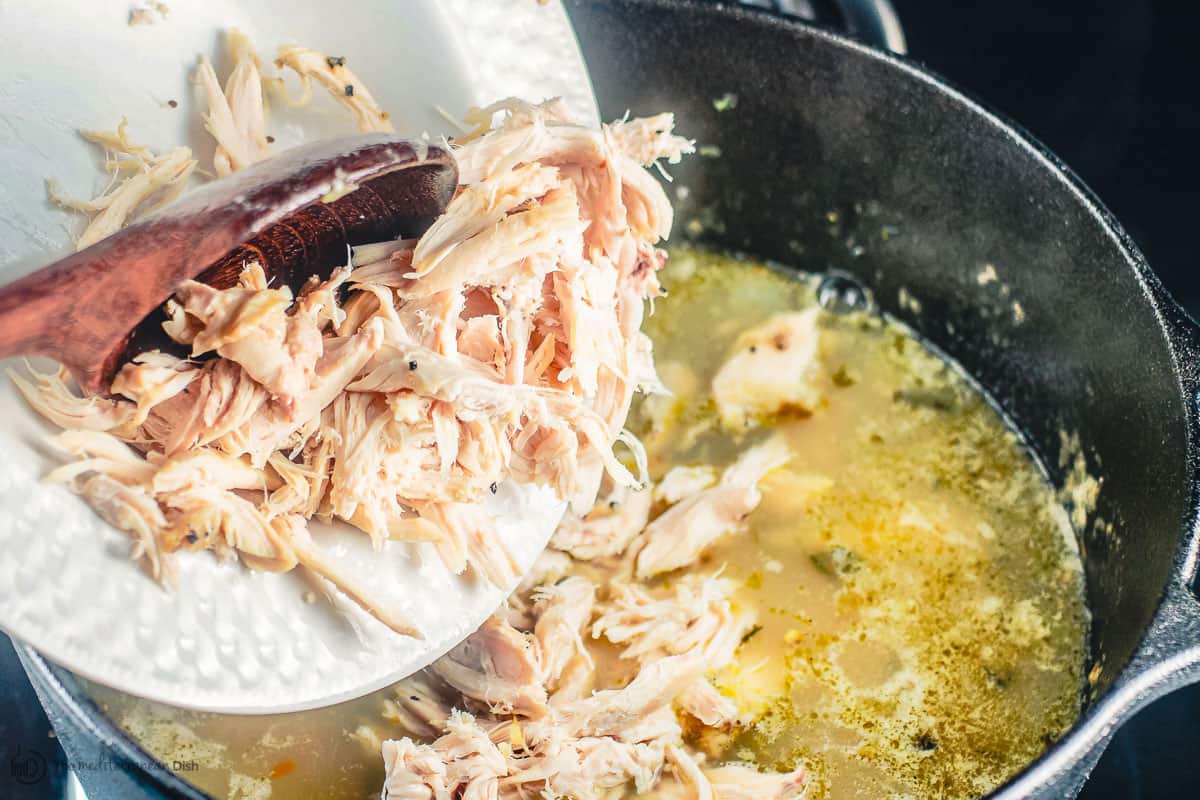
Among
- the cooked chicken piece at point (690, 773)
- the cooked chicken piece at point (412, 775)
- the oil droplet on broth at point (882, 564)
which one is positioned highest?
the cooked chicken piece at point (412, 775)

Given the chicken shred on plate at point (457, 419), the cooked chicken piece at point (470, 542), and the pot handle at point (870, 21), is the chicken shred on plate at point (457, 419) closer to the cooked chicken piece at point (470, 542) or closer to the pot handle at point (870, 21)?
the cooked chicken piece at point (470, 542)

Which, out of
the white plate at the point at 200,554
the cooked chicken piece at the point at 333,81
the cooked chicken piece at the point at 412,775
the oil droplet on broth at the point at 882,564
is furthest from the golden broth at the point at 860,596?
the cooked chicken piece at the point at 333,81

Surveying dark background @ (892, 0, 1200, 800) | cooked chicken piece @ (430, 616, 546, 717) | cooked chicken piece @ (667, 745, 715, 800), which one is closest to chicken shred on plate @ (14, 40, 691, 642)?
cooked chicken piece @ (430, 616, 546, 717)

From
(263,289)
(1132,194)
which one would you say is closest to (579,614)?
(263,289)

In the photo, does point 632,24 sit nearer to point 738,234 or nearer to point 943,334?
point 738,234

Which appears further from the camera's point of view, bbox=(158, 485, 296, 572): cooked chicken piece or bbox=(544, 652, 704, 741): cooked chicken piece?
bbox=(544, 652, 704, 741): cooked chicken piece

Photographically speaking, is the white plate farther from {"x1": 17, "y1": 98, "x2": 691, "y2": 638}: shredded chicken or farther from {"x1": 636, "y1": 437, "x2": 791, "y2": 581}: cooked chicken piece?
{"x1": 636, "y1": 437, "x2": 791, "y2": 581}: cooked chicken piece

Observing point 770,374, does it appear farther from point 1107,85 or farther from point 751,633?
point 1107,85
